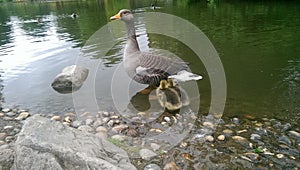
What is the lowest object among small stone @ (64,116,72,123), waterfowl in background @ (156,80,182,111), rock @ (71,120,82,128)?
rock @ (71,120,82,128)

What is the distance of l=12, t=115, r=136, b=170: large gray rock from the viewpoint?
10.5 ft

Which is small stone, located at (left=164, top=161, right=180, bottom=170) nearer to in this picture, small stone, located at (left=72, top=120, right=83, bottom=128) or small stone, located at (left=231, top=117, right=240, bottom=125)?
small stone, located at (left=231, top=117, right=240, bottom=125)

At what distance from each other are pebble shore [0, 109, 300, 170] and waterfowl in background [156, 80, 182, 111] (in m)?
0.28

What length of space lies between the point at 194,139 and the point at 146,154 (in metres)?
1.04

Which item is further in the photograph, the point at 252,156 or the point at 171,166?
the point at 252,156

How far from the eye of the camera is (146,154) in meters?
4.28

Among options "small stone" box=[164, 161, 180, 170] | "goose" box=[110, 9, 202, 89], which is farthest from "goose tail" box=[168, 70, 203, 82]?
"small stone" box=[164, 161, 180, 170]

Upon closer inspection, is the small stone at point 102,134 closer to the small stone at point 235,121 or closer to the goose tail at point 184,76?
the goose tail at point 184,76

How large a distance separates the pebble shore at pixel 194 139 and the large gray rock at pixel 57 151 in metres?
0.66

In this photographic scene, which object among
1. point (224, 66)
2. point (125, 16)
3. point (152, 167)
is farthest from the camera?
point (224, 66)

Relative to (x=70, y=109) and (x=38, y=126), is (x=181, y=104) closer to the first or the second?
(x=70, y=109)

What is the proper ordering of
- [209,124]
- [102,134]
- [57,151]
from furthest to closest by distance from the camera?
[209,124] < [102,134] < [57,151]

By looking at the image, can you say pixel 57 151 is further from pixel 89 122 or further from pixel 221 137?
pixel 221 137

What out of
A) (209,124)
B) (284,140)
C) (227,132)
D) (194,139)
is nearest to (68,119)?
(194,139)
